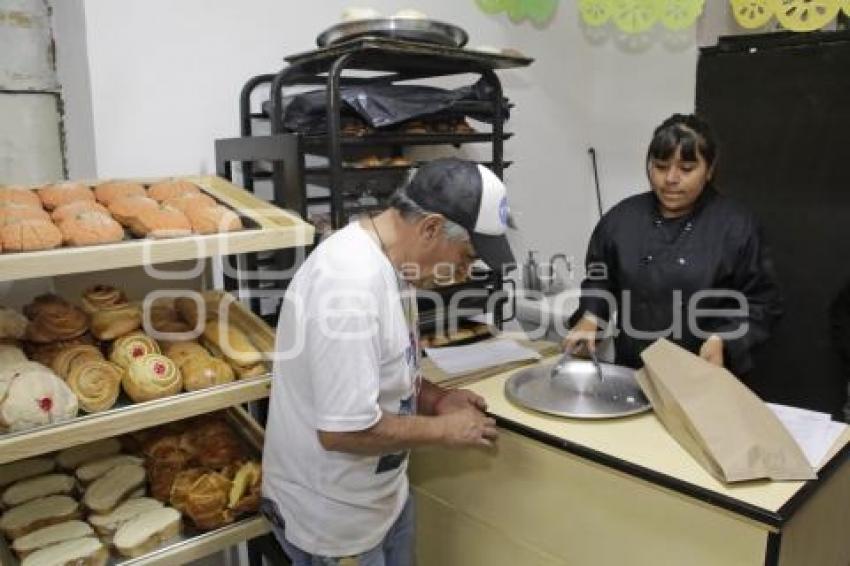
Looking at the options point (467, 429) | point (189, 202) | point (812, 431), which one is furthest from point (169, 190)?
point (812, 431)

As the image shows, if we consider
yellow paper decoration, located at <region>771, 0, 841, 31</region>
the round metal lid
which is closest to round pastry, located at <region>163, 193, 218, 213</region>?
the round metal lid

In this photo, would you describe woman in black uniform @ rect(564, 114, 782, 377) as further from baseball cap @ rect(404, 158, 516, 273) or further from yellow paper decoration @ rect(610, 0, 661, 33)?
yellow paper decoration @ rect(610, 0, 661, 33)

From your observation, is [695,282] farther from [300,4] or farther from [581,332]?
[300,4]

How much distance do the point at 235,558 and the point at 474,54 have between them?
5.69 feet

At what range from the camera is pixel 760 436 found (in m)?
1.26

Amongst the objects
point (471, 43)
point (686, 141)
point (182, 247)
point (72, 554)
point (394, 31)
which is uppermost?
point (471, 43)

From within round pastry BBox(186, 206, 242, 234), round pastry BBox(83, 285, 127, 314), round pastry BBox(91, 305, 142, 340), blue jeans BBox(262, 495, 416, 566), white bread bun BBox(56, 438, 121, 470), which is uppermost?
round pastry BBox(186, 206, 242, 234)

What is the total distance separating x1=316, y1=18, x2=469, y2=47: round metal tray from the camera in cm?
175

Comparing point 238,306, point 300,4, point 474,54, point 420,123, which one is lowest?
point 238,306

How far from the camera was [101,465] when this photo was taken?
160 centimetres

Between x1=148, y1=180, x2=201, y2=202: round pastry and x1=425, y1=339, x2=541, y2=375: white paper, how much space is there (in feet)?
2.65

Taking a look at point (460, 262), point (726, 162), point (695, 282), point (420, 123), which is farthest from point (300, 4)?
point (726, 162)

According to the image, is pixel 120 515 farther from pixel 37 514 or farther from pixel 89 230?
pixel 89 230

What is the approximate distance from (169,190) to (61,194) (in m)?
0.24
